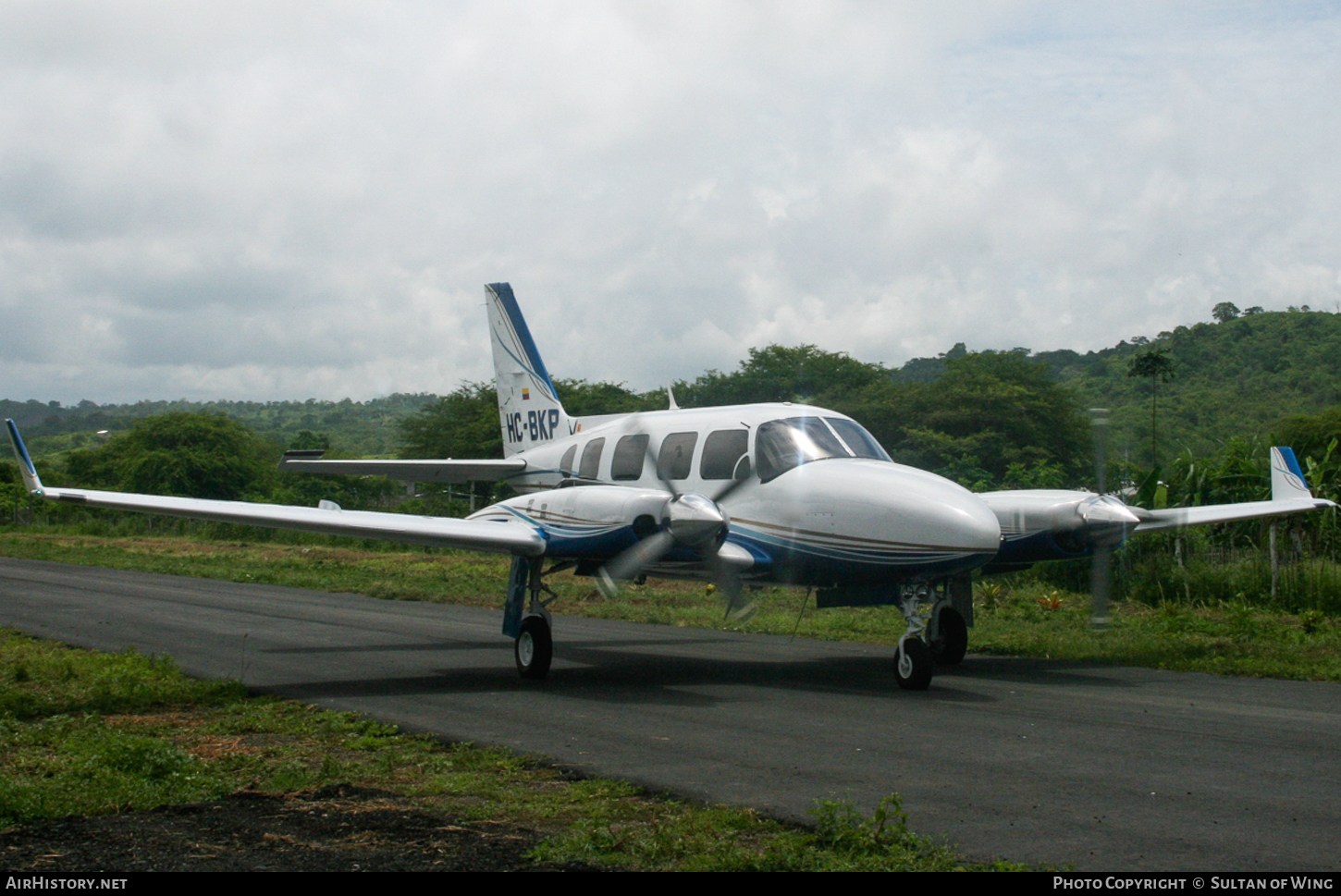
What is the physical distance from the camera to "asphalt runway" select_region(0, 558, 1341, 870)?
236 inches

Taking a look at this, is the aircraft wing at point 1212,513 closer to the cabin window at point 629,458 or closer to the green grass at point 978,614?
the green grass at point 978,614

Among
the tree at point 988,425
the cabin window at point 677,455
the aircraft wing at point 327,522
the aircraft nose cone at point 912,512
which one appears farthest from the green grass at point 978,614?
the tree at point 988,425

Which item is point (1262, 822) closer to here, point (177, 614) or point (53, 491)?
point (53, 491)

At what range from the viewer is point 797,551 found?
11.3 m

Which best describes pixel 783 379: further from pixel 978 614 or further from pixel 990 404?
pixel 978 614

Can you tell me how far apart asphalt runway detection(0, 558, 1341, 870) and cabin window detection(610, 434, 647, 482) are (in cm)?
236

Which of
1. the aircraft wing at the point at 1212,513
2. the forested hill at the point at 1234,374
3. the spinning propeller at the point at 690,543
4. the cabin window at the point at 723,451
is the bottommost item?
the spinning propeller at the point at 690,543

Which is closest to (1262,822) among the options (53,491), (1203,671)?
(1203,671)

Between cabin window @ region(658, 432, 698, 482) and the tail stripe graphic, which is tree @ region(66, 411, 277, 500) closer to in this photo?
the tail stripe graphic

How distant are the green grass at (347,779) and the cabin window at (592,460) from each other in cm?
513

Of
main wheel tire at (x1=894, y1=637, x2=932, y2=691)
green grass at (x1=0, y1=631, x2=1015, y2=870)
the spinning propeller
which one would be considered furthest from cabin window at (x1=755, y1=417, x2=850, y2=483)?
green grass at (x1=0, y1=631, x2=1015, y2=870)

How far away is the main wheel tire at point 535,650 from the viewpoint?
12.2 metres

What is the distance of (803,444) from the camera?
466 inches
